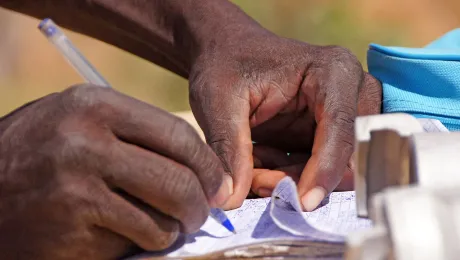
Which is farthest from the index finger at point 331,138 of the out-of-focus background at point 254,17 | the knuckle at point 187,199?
the out-of-focus background at point 254,17

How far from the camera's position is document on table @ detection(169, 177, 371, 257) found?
0.38 m

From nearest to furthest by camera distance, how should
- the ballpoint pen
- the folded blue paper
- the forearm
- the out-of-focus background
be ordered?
the ballpoint pen → the folded blue paper → the forearm → the out-of-focus background

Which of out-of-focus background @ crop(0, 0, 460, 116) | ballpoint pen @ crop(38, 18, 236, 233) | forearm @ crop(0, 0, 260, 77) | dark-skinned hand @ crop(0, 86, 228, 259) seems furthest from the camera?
out-of-focus background @ crop(0, 0, 460, 116)

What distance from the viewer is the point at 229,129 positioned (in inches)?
22.1

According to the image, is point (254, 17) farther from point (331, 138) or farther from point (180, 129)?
point (180, 129)

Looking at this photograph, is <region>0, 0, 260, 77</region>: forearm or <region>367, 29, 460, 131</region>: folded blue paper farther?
<region>0, 0, 260, 77</region>: forearm

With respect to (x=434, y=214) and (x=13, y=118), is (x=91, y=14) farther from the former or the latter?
(x=434, y=214)

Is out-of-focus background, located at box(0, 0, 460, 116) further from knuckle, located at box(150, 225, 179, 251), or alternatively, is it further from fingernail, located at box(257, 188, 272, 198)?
knuckle, located at box(150, 225, 179, 251)

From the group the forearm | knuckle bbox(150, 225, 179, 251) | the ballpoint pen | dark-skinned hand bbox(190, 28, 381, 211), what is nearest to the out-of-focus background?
the forearm

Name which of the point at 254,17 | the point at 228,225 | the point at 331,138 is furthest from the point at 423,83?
the point at 254,17

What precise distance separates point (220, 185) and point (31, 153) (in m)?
0.12

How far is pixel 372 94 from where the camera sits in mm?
660

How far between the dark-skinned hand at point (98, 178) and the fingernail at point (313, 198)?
0.12 meters

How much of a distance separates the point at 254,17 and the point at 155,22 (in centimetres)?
87
